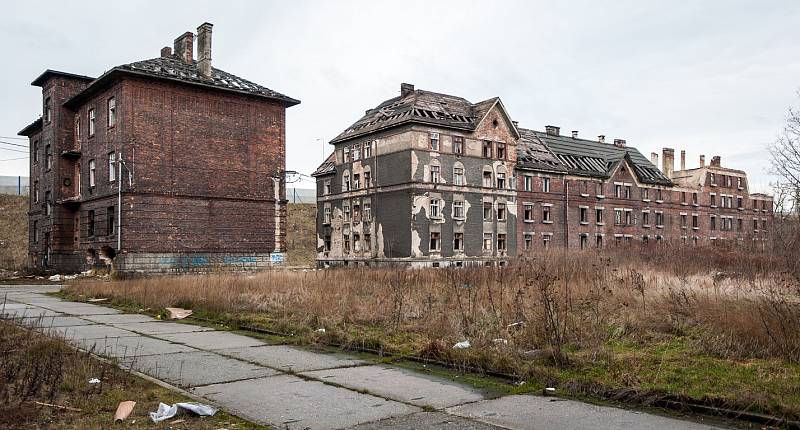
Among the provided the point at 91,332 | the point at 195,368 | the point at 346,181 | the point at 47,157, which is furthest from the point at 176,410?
the point at 346,181

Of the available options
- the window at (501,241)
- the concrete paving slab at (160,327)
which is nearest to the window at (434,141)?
the window at (501,241)

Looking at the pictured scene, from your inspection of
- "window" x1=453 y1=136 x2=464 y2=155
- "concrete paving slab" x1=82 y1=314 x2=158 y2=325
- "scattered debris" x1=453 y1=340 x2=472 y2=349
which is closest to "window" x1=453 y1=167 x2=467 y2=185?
"window" x1=453 y1=136 x2=464 y2=155

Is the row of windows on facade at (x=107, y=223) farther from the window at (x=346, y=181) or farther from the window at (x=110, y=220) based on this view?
the window at (x=346, y=181)

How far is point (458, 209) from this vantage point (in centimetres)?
4359

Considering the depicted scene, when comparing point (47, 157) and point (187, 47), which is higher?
point (187, 47)

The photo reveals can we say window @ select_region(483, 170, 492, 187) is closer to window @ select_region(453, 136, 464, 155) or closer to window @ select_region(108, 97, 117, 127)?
window @ select_region(453, 136, 464, 155)

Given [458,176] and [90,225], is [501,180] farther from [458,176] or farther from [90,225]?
[90,225]

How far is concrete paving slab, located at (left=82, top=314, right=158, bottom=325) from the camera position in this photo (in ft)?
43.3

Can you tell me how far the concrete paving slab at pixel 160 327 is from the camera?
38.6ft

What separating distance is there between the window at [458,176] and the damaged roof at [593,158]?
12.5 meters

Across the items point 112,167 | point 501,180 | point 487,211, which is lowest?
point 487,211

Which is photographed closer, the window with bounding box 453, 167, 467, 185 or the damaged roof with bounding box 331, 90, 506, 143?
the damaged roof with bounding box 331, 90, 506, 143

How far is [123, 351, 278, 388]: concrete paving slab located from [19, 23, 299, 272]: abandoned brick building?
2088 cm

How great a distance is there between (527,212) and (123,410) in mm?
45349
